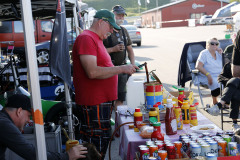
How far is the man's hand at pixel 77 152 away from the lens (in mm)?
2996

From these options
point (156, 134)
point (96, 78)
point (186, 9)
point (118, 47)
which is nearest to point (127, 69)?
point (96, 78)

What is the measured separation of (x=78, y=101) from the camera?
12.9 ft

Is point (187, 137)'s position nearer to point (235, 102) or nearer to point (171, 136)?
point (171, 136)

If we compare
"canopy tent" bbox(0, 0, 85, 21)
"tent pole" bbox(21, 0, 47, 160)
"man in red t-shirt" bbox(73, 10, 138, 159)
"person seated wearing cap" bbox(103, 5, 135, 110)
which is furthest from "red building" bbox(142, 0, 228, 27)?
"tent pole" bbox(21, 0, 47, 160)

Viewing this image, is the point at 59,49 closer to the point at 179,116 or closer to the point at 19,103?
the point at 19,103

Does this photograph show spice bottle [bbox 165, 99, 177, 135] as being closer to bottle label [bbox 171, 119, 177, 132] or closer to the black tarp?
bottle label [bbox 171, 119, 177, 132]

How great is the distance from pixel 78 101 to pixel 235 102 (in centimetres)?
288

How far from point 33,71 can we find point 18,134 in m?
0.58

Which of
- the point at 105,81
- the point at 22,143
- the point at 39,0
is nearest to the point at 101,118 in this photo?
the point at 105,81

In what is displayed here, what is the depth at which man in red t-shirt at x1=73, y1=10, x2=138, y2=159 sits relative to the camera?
366cm

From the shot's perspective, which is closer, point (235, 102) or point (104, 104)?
point (104, 104)

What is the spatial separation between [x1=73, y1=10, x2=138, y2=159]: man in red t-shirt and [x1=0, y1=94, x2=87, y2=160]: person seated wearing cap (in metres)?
0.75

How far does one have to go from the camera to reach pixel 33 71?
8.48 ft

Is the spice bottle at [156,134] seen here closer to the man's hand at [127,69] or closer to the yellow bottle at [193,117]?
the yellow bottle at [193,117]
